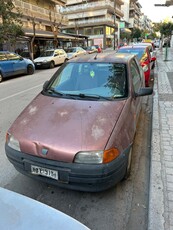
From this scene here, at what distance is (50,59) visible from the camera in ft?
56.9

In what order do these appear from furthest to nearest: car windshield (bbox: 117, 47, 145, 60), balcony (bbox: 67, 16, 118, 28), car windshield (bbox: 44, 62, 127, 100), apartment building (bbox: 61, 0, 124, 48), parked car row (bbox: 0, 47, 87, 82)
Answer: balcony (bbox: 67, 16, 118, 28) < apartment building (bbox: 61, 0, 124, 48) < parked car row (bbox: 0, 47, 87, 82) < car windshield (bbox: 117, 47, 145, 60) < car windshield (bbox: 44, 62, 127, 100)

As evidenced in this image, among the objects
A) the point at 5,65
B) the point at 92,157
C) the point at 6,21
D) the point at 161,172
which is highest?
the point at 6,21

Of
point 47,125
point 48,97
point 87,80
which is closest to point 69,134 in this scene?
point 47,125

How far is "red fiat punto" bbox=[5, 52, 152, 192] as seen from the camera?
7.43ft

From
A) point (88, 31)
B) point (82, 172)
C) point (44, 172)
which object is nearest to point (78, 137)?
point (82, 172)

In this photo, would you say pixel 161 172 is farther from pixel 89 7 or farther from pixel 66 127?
pixel 89 7

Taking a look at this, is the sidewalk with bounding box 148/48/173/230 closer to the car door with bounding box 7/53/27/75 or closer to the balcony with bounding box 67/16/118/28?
the car door with bounding box 7/53/27/75

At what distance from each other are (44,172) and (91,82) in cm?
180

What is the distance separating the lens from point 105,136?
2379mm

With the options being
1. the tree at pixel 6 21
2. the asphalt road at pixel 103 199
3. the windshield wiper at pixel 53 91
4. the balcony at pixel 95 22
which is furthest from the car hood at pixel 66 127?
the balcony at pixel 95 22

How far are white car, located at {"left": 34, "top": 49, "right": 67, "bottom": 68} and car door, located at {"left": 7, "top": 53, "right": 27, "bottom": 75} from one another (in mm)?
3493

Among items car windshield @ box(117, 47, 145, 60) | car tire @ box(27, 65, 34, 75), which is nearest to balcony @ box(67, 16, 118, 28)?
car tire @ box(27, 65, 34, 75)

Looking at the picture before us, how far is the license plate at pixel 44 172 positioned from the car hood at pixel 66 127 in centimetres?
16

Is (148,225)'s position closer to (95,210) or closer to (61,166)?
(95,210)
